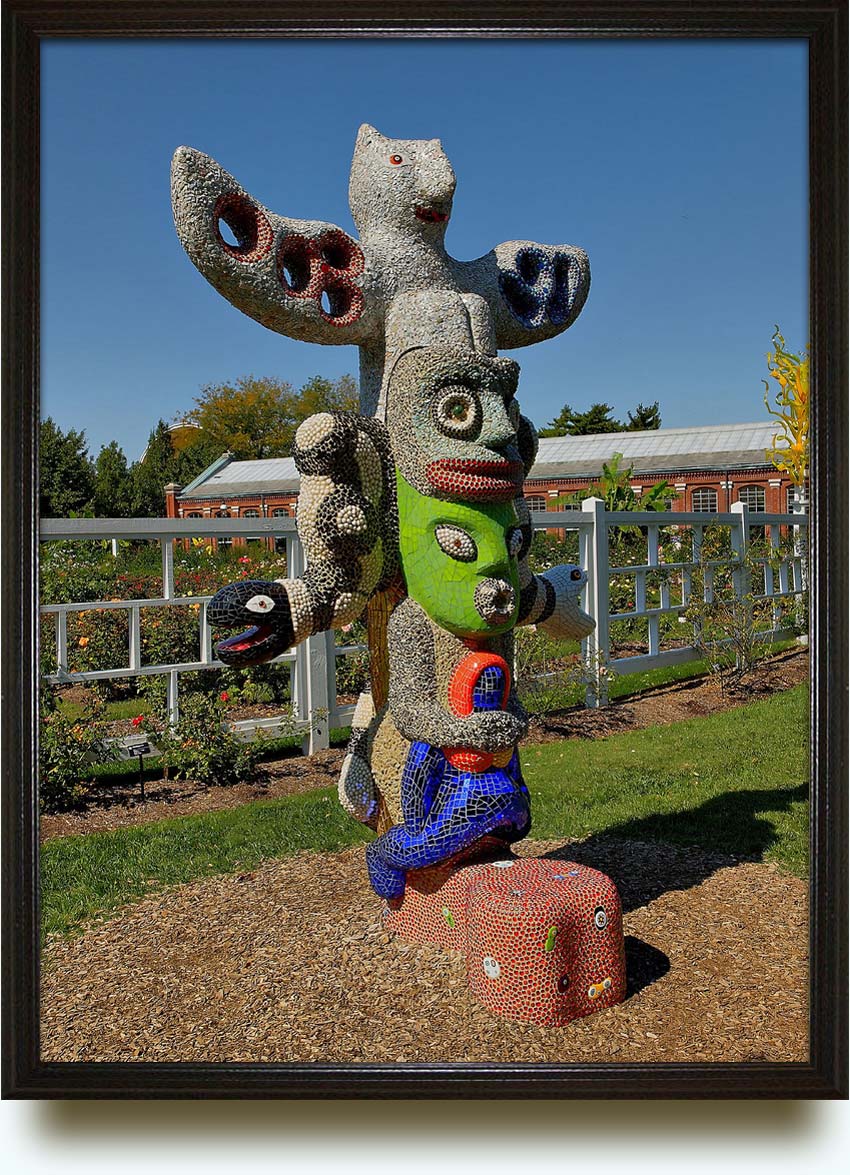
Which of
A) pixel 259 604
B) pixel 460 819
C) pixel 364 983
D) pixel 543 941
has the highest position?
pixel 259 604

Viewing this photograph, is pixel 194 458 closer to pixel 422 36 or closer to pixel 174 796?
pixel 174 796

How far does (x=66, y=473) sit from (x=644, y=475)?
14925 mm

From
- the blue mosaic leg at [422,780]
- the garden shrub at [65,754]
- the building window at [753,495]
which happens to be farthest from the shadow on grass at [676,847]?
the building window at [753,495]

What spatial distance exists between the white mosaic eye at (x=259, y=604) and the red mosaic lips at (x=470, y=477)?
66 centimetres

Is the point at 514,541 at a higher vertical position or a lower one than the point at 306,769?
higher

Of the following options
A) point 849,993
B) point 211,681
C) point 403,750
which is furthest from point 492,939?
point 211,681

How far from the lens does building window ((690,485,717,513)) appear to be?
69.5 feet

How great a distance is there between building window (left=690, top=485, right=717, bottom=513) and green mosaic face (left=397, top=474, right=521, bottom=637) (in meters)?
19.0

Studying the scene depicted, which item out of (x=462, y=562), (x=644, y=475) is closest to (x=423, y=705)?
(x=462, y=562)

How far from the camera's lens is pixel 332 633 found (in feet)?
23.7

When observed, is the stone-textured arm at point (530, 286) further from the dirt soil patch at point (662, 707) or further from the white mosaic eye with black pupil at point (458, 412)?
the dirt soil patch at point (662, 707)

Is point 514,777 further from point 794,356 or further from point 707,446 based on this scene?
point 707,446

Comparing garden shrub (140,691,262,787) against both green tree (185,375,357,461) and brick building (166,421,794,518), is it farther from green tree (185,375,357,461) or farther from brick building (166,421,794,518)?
green tree (185,375,357,461)

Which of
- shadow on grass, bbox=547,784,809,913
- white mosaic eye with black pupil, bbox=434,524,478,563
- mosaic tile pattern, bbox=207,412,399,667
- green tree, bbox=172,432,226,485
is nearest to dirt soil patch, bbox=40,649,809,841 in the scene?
shadow on grass, bbox=547,784,809,913
